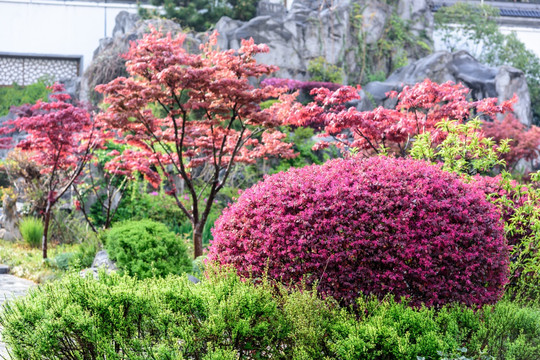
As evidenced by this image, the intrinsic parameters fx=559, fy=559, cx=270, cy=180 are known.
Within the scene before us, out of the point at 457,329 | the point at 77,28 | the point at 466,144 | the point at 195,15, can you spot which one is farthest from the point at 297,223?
the point at 77,28

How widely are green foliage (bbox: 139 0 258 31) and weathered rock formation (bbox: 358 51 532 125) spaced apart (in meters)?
5.63

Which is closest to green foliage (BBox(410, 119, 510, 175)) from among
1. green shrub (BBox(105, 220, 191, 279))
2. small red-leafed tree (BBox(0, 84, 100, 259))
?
green shrub (BBox(105, 220, 191, 279))

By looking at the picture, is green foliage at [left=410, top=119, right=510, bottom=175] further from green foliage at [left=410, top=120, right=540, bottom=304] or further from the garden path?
the garden path

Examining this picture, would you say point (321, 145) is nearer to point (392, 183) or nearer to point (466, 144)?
point (466, 144)

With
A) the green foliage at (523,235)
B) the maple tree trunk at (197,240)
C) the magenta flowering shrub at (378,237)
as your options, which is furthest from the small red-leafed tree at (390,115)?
the magenta flowering shrub at (378,237)

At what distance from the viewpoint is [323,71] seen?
1783 centimetres

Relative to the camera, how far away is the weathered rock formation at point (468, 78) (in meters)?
16.3

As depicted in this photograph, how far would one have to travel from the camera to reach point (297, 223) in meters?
3.79

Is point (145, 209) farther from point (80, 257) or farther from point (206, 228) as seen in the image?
point (80, 257)

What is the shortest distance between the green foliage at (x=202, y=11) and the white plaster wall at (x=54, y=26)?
76.2 inches

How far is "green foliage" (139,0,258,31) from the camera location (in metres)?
18.6

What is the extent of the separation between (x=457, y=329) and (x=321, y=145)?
4184mm

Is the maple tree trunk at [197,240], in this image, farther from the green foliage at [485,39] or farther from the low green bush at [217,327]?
the green foliage at [485,39]

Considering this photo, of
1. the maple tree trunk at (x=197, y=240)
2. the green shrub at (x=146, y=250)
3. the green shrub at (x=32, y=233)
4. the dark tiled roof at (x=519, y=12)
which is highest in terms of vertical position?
the dark tiled roof at (x=519, y=12)
